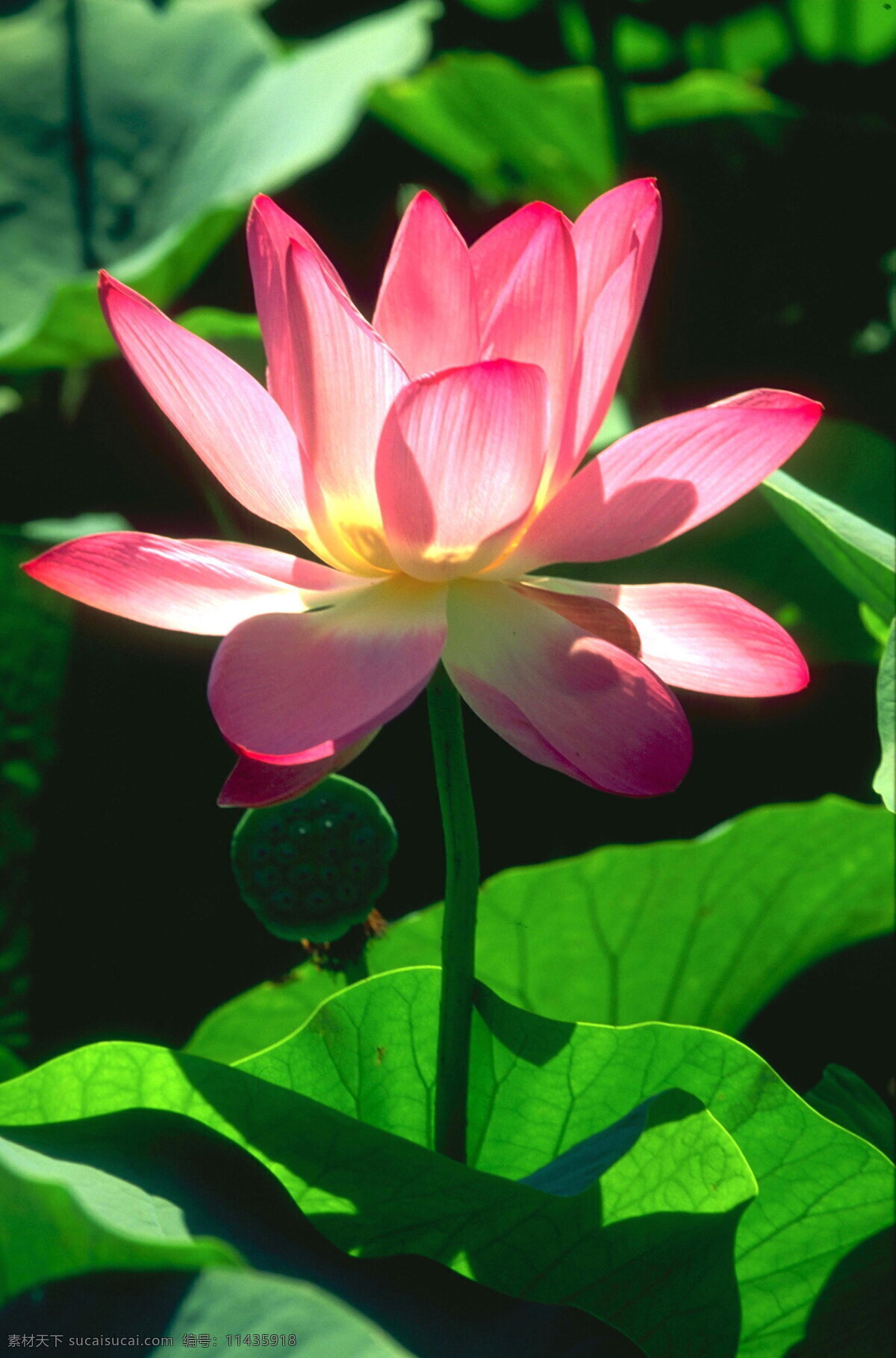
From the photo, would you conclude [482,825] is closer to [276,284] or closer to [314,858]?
[314,858]

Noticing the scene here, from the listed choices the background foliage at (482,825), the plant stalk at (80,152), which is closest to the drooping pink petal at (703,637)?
the background foliage at (482,825)

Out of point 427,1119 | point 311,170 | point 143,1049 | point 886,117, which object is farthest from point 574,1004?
point 886,117

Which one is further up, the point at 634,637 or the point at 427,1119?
the point at 634,637

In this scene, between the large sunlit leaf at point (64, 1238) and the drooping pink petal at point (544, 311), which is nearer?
the large sunlit leaf at point (64, 1238)

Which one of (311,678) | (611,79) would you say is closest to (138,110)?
(611,79)

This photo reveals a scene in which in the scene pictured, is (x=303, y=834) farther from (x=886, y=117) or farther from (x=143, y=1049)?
(x=886, y=117)

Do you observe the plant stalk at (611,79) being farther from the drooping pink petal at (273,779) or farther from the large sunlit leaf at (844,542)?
the drooping pink petal at (273,779)

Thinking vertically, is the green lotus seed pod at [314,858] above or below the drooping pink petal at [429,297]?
below
